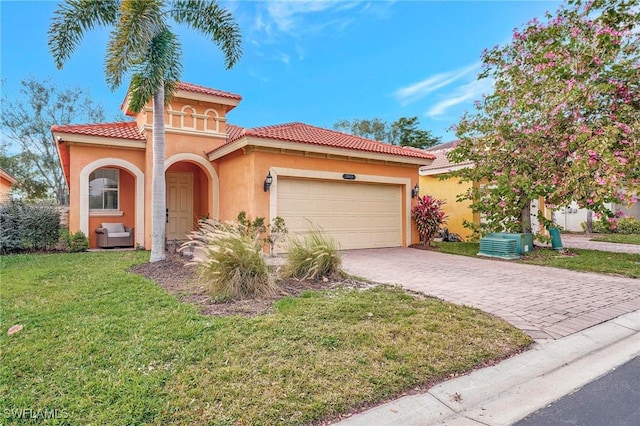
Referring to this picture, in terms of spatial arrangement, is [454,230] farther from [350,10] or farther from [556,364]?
[556,364]

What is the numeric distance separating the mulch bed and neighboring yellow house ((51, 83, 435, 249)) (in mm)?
3235

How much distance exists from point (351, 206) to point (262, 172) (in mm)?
3539

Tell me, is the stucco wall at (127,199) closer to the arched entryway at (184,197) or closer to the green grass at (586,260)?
the arched entryway at (184,197)

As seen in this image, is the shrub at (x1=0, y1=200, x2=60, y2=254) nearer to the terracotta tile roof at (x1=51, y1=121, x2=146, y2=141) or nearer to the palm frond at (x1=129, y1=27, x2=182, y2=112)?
the terracotta tile roof at (x1=51, y1=121, x2=146, y2=141)

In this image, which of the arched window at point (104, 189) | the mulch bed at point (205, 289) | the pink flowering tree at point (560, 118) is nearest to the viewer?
the mulch bed at point (205, 289)

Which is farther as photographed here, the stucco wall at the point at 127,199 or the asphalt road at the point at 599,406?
the stucco wall at the point at 127,199

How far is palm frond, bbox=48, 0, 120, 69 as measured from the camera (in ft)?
27.6

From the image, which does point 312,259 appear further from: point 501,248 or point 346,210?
point 501,248

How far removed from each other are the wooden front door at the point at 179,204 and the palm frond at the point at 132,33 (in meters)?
6.41

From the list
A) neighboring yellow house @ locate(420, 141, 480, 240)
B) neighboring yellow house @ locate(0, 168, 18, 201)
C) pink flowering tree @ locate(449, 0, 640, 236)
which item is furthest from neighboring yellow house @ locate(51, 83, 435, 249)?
neighboring yellow house @ locate(0, 168, 18, 201)

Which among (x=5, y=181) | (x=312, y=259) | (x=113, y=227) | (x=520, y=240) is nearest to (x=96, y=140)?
(x=113, y=227)

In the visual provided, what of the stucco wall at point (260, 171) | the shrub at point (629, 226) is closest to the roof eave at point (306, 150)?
the stucco wall at point (260, 171)

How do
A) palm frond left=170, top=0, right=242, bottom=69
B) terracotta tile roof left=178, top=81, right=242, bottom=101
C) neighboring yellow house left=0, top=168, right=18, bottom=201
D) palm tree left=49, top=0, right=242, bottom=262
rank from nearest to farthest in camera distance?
palm tree left=49, top=0, right=242, bottom=262, palm frond left=170, top=0, right=242, bottom=69, terracotta tile roof left=178, top=81, right=242, bottom=101, neighboring yellow house left=0, top=168, right=18, bottom=201

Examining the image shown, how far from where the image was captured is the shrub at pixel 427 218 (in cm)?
1287
